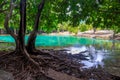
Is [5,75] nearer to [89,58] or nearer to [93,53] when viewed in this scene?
[89,58]

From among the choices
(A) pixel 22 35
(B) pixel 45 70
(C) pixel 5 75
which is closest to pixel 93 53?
(A) pixel 22 35

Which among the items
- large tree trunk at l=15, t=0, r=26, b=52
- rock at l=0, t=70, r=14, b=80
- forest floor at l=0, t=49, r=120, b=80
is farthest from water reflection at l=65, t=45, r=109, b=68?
rock at l=0, t=70, r=14, b=80

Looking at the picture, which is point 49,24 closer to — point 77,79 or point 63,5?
point 63,5

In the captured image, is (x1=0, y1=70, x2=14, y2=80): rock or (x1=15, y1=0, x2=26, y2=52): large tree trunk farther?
(x1=15, y1=0, x2=26, y2=52): large tree trunk

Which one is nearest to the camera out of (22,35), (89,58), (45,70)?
(45,70)

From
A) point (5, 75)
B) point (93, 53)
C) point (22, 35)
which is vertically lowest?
point (93, 53)

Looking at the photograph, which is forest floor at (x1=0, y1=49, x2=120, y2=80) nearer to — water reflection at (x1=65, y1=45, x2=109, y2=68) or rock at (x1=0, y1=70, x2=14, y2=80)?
rock at (x1=0, y1=70, x2=14, y2=80)

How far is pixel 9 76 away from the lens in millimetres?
7691

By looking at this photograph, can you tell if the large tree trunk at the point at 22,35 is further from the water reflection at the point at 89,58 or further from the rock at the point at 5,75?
the water reflection at the point at 89,58

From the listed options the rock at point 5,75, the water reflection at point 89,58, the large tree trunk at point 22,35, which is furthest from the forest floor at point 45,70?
the water reflection at point 89,58

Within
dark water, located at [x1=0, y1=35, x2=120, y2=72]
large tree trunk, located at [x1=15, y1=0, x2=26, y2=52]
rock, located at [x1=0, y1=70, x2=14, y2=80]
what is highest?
large tree trunk, located at [x1=15, y1=0, x2=26, y2=52]

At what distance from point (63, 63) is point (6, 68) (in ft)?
8.36

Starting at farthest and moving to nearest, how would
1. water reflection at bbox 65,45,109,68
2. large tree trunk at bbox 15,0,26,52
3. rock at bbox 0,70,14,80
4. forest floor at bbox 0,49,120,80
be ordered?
1. water reflection at bbox 65,45,109,68
2. large tree trunk at bbox 15,0,26,52
3. forest floor at bbox 0,49,120,80
4. rock at bbox 0,70,14,80

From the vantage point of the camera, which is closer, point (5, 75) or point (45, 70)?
point (5, 75)
